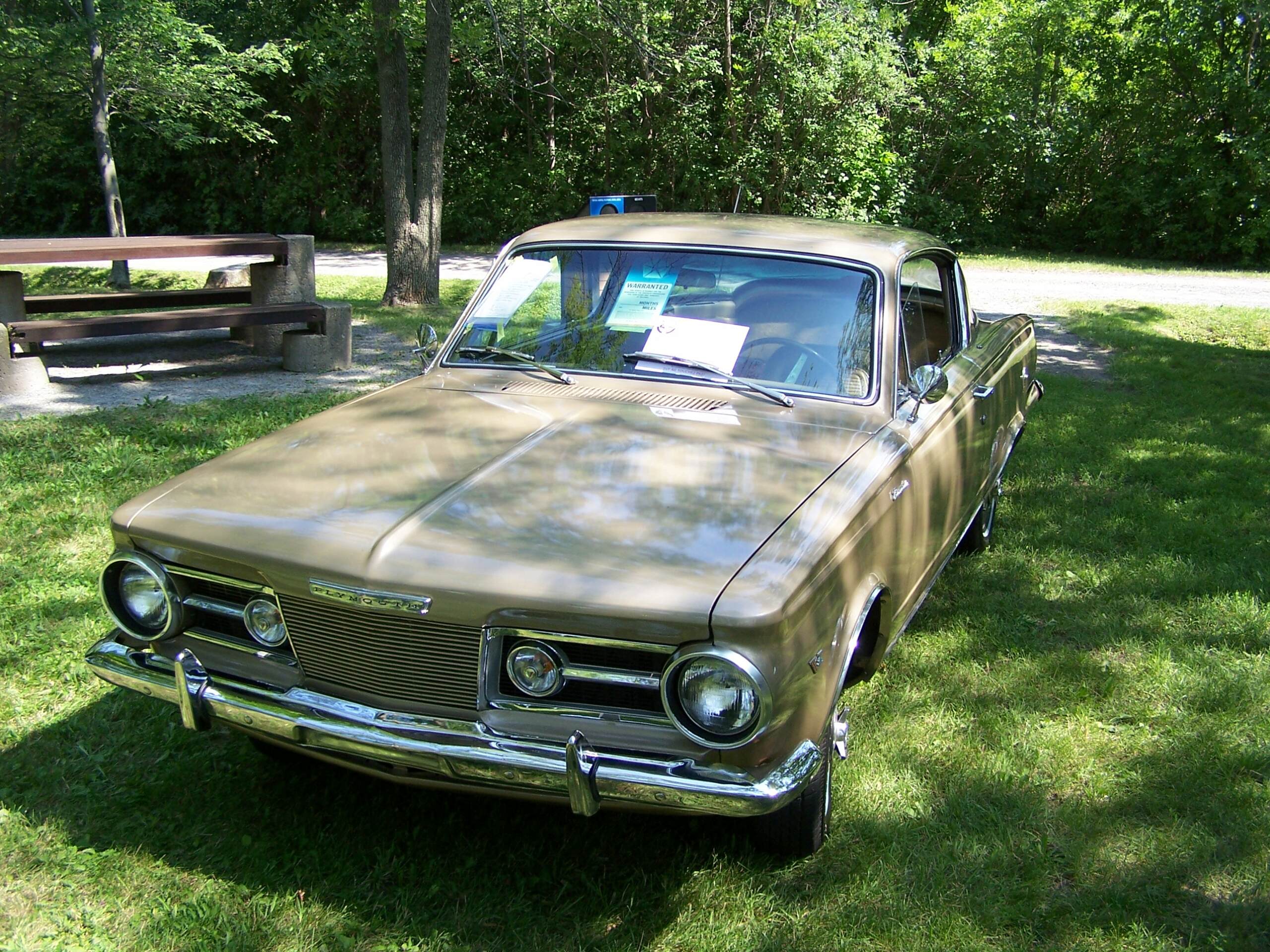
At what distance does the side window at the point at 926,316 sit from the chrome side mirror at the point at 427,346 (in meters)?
1.72

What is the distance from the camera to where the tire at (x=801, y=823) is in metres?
2.82

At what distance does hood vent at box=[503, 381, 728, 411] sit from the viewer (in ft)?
11.5

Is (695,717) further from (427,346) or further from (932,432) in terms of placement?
(427,346)

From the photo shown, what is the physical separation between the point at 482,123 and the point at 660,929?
1916 centimetres

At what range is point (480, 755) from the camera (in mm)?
2463

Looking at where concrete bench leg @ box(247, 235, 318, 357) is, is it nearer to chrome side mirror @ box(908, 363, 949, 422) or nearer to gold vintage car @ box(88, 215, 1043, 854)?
gold vintage car @ box(88, 215, 1043, 854)

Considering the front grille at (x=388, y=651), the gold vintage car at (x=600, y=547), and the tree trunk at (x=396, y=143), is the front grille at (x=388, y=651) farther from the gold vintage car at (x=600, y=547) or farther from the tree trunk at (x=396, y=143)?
the tree trunk at (x=396, y=143)

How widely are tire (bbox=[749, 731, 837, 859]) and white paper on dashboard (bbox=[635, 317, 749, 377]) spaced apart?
4.47 feet

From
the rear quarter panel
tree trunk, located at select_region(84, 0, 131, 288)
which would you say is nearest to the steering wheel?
the rear quarter panel

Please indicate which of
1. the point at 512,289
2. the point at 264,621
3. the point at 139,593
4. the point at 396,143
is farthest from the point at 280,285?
the point at 264,621

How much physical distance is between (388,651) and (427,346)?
1.86 m

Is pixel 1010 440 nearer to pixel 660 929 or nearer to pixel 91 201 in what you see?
pixel 660 929

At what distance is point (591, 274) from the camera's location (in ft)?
13.0

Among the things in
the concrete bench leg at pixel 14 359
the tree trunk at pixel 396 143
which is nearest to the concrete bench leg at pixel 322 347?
the concrete bench leg at pixel 14 359
